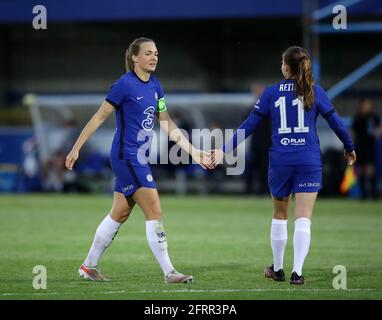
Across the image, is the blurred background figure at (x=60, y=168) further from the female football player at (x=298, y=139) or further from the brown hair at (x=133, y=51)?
the female football player at (x=298, y=139)

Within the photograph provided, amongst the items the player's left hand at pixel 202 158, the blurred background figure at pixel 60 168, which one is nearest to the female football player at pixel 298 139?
the player's left hand at pixel 202 158

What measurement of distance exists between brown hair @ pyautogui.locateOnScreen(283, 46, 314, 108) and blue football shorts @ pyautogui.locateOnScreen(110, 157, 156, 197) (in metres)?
1.76

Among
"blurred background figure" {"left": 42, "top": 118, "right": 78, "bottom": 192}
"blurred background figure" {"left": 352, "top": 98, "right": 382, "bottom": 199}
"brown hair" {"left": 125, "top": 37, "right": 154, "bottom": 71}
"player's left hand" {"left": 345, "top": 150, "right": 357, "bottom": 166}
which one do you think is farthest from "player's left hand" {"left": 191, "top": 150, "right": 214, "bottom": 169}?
"blurred background figure" {"left": 42, "top": 118, "right": 78, "bottom": 192}

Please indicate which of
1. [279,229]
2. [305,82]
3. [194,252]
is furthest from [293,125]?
[194,252]

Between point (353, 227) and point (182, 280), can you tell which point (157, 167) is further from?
point (182, 280)

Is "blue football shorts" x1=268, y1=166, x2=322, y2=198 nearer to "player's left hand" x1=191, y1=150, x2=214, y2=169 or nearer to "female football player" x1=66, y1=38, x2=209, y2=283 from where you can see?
"player's left hand" x1=191, y1=150, x2=214, y2=169

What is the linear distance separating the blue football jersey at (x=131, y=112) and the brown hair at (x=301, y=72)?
1.47 metres

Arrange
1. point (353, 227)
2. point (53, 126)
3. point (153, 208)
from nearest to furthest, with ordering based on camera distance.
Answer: point (153, 208)
point (353, 227)
point (53, 126)

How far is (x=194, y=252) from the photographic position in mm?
13469

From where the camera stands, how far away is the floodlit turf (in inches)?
380

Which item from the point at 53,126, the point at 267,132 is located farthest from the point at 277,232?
the point at 53,126

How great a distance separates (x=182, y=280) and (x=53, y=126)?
70.2 feet

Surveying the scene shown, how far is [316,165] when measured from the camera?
1022cm
